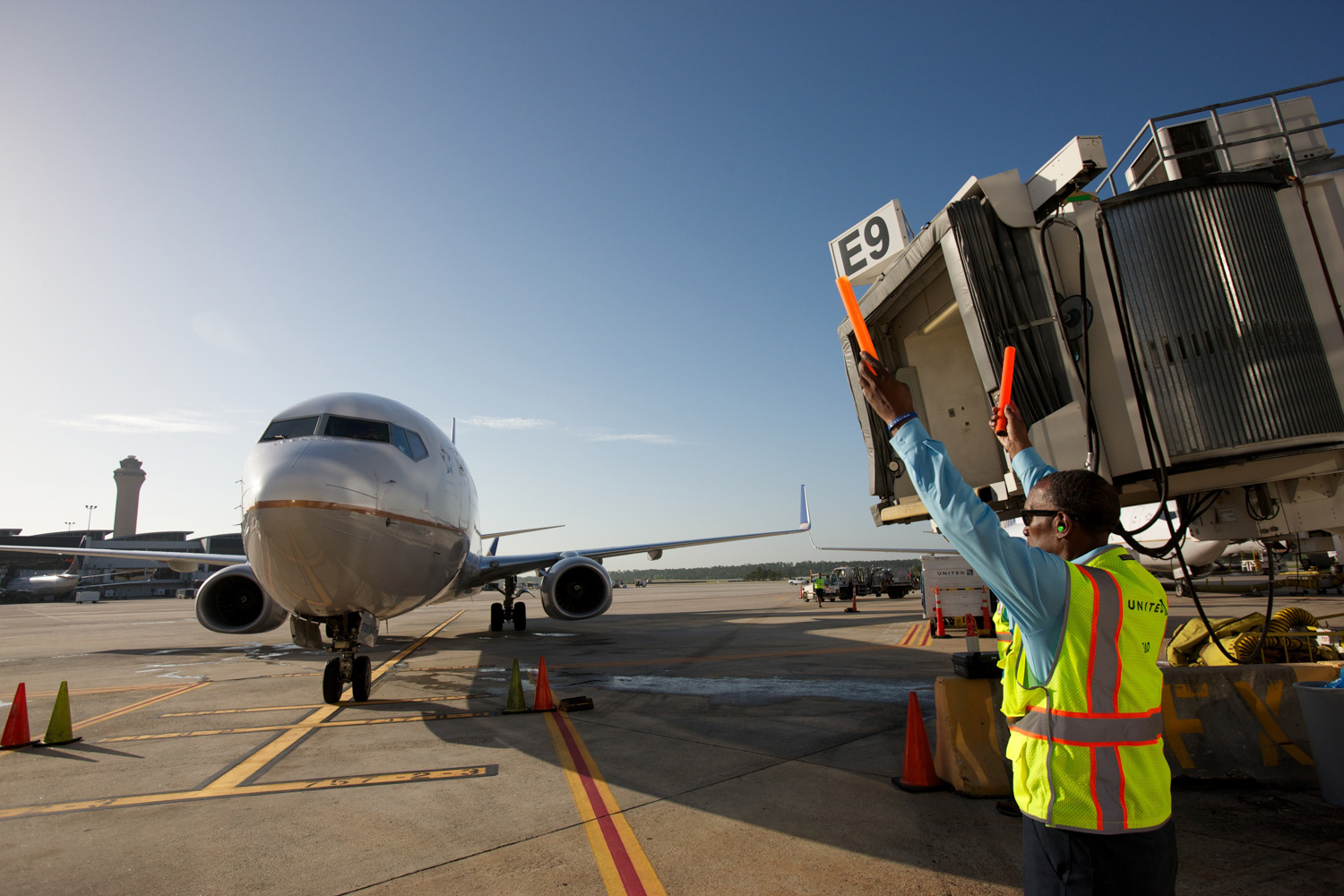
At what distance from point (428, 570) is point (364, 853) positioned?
207 inches

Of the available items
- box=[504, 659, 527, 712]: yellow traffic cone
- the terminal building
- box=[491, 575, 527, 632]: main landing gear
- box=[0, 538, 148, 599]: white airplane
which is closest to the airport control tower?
the terminal building

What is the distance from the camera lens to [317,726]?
6902 millimetres

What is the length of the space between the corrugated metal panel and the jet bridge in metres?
0.01

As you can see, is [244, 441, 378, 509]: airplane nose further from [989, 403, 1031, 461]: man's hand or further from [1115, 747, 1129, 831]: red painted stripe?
[1115, 747, 1129, 831]: red painted stripe

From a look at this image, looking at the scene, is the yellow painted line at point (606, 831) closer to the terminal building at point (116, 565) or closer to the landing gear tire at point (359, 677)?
the landing gear tire at point (359, 677)

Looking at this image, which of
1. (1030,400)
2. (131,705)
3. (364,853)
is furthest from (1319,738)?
(131,705)

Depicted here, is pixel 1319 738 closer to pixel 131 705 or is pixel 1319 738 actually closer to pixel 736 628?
pixel 131 705

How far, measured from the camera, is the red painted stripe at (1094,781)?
177cm

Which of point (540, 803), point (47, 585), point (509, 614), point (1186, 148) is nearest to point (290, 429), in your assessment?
point (540, 803)

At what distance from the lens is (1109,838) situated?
5.84 feet

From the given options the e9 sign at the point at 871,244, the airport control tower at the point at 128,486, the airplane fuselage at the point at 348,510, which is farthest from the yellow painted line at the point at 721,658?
the airport control tower at the point at 128,486

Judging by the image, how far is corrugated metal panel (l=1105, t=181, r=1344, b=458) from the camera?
14.2 ft

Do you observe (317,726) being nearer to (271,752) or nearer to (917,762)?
(271,752)

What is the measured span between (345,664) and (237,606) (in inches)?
192
